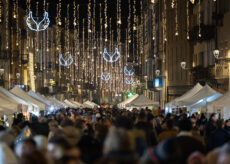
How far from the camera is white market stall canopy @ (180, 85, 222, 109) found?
26.0m

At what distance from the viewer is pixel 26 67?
69250 millimetres

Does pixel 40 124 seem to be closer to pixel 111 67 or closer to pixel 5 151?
pixel 5 151

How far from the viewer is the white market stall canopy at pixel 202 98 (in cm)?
2600

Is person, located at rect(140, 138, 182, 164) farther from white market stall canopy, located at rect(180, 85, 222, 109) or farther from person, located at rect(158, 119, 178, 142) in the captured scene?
white market stall canopy, located at rect(180, 85, 222, 109)

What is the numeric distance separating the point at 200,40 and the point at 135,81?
53.6m

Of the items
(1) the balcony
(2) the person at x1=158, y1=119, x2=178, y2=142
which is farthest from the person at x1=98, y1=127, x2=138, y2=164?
(1) the balcony

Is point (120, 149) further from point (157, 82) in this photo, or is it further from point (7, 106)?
point (157, 82)

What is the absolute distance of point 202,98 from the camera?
2642 cm

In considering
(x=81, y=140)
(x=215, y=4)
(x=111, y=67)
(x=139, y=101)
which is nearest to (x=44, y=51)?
(x=111, y=67)

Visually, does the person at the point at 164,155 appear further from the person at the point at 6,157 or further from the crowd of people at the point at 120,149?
the person at the point at 6,157

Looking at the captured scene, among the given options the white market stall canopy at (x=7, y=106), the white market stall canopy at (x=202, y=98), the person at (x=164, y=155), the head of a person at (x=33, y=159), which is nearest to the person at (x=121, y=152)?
the person at (x=164, y=155)

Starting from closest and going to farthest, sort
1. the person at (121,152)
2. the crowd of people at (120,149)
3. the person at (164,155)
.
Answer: the person at (121,152), the crowd of people at (120,149), the person at (164,155)

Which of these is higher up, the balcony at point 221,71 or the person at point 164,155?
the balcony at point 221,71

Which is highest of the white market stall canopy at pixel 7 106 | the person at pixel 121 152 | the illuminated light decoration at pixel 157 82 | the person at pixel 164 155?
the person at pixel 121 152
